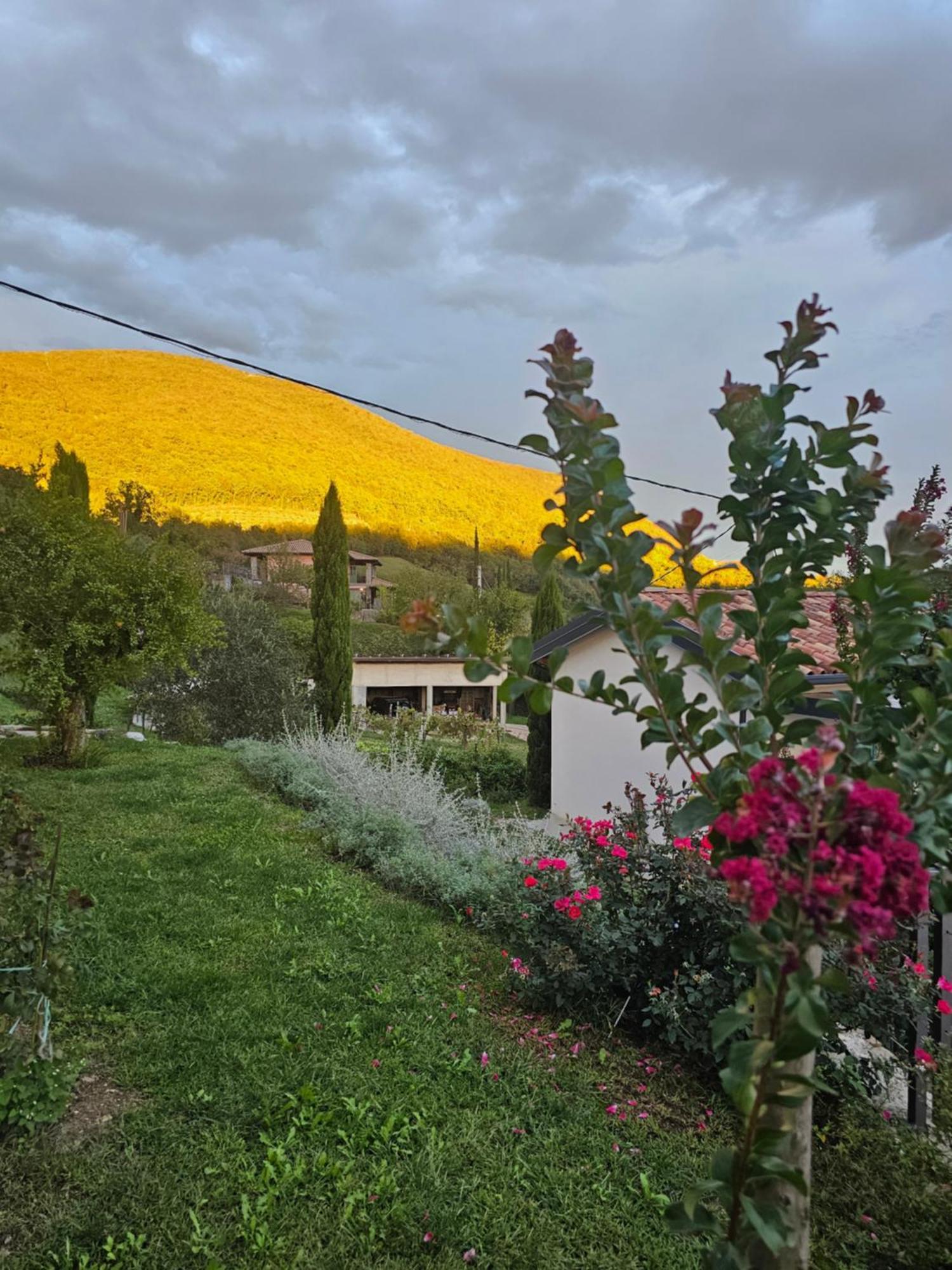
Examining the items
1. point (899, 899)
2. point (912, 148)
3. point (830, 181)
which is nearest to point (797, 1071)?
point (899, 899)

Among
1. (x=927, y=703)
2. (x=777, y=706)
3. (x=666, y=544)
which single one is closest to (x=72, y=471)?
(x=666, y=544)

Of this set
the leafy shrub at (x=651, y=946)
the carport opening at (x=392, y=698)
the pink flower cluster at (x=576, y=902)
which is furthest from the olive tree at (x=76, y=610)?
the carport opening at (x=392, y=698)

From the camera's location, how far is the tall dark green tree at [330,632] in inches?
622

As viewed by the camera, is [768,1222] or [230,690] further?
[230,690]

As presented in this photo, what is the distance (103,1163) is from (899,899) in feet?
8.96

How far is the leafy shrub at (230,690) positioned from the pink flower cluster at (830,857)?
45.1 feet

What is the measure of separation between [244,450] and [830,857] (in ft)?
193

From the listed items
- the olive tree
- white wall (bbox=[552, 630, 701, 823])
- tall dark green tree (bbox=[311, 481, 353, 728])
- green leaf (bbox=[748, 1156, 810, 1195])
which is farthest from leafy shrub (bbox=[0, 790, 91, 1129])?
tall dark green tree (bbox=[311, 481, 353, 728])

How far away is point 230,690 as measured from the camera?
1422 cm

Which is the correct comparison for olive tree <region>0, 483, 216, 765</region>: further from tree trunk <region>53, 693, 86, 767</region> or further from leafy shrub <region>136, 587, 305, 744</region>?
leafy shrub <region>136, 587, 305, 744</region>

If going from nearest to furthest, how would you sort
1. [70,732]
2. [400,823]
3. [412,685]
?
1. [400,823]
2. [70,732]
3. [412,685]

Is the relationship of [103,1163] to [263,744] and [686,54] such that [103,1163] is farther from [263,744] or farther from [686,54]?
[263,744]

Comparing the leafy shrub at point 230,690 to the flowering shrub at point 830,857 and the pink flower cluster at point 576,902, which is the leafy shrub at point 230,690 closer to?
the pink flower cluster at point 576,902

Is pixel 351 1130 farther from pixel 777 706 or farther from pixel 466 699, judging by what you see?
pixel 466 699
